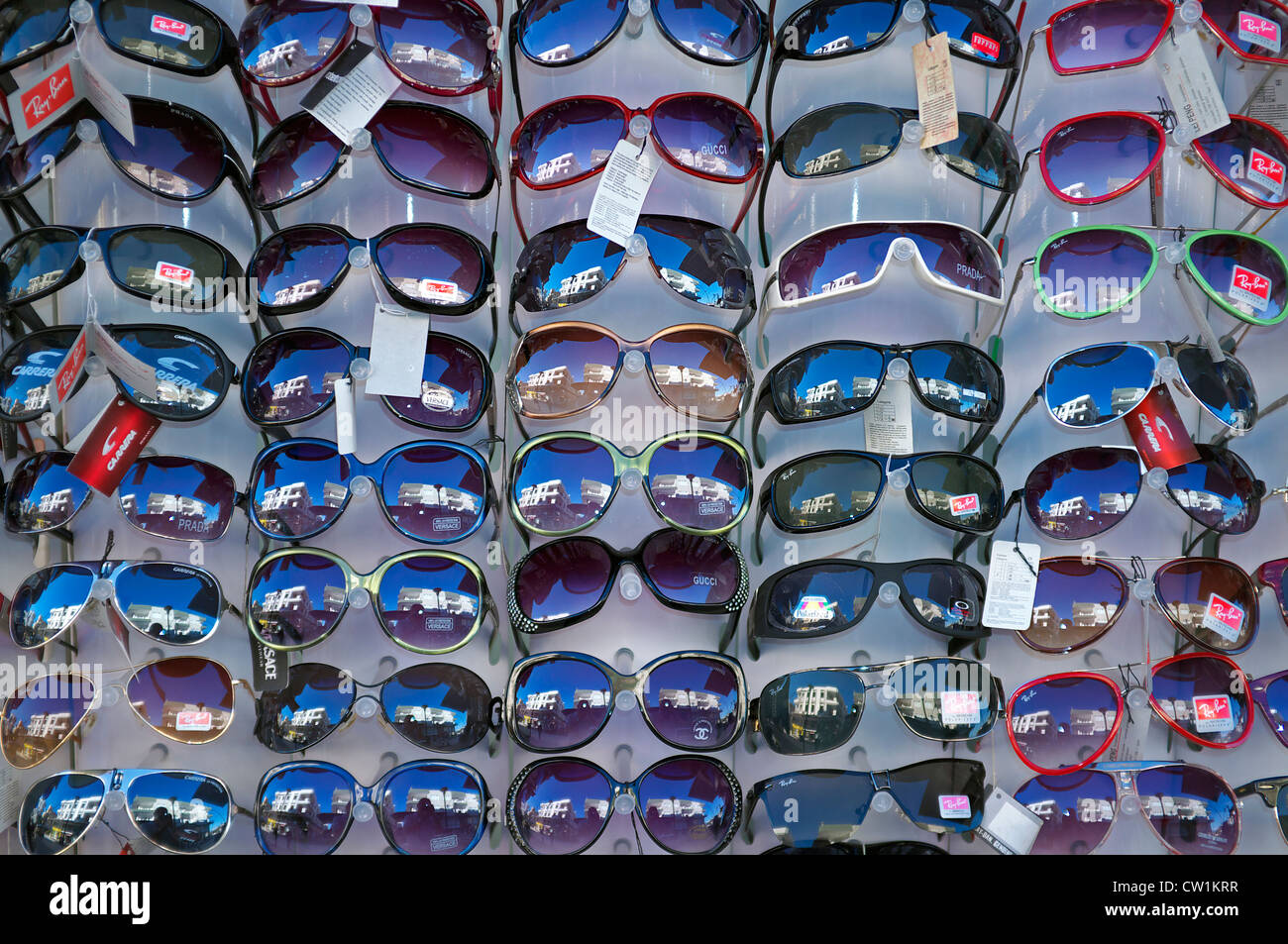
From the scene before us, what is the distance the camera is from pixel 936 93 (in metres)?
2.00

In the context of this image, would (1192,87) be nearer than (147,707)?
No

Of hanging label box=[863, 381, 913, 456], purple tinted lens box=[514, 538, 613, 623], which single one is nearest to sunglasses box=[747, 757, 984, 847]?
purple tinted lens box=[514, 538, 613, 623]

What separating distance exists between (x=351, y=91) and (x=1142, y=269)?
1428 millimetres

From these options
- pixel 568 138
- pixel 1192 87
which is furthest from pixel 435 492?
pixel 1192 87

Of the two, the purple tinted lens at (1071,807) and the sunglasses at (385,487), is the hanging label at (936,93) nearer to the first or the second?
the sunglasses at (385,487)

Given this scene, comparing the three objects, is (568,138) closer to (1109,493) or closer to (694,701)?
(694,701)

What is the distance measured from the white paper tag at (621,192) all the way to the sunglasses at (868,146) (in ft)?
0.82

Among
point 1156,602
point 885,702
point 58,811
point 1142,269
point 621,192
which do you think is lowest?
point 58,811

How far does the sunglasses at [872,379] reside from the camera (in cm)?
196

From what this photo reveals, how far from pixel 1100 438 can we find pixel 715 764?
93cm

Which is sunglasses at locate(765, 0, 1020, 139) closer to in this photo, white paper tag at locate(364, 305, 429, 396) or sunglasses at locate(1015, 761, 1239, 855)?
white paper tag at locate(364, 305, 429, 396)

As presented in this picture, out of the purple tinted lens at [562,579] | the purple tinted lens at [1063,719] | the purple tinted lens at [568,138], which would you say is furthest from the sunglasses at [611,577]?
the purple tinted lens at [568,138]

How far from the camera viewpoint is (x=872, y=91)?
2096 millimetres
